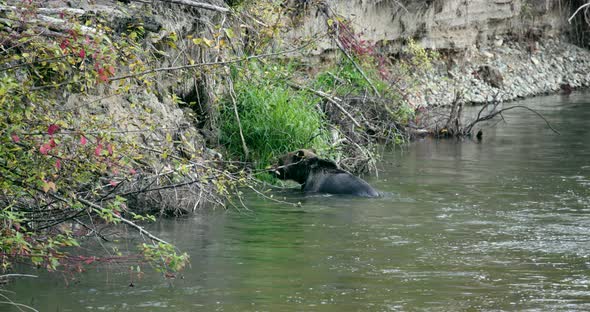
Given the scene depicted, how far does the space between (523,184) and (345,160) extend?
2.55 metres

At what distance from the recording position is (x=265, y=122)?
46.7 ft

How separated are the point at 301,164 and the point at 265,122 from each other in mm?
1263

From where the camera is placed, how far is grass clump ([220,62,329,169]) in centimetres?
1415

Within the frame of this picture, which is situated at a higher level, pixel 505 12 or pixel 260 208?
pixel 505 12

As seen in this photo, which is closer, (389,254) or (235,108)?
(389,254)

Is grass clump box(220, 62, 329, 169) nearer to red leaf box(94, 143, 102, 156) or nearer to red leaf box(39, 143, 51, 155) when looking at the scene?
red leaf box(94, 143, 102, 156)

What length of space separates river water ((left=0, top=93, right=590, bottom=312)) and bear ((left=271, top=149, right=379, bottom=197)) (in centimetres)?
22

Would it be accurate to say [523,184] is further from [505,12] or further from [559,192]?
[505,12]

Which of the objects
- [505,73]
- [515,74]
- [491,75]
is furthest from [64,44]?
[515,74]

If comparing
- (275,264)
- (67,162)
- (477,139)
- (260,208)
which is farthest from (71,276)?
(477,139)

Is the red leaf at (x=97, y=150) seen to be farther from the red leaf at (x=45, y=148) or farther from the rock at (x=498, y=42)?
the rock at (x=498, y=42)

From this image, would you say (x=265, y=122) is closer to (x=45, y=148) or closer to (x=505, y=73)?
(x=45, y=148)

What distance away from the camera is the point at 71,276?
827cm

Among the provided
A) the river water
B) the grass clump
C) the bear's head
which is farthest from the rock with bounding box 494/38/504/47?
the bear's head
